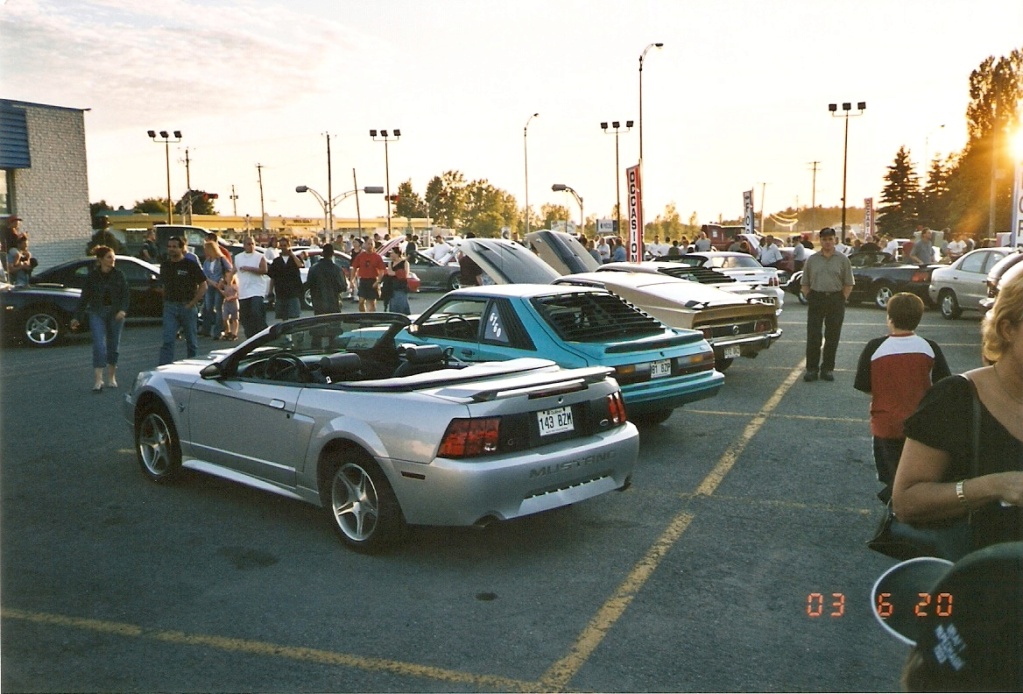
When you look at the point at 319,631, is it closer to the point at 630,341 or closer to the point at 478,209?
the point at 630,341

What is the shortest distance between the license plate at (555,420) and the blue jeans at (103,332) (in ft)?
23.8

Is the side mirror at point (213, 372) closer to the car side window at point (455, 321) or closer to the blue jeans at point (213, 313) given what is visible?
the car side window at point (455, 321)

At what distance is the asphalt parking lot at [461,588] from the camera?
3.72 metres

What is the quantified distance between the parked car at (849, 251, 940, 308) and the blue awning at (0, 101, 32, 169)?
26198mm

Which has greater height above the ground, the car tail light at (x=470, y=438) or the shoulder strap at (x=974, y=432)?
the shoulder strap at (x=974, y=432)

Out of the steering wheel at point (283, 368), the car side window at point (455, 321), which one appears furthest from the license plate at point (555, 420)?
the car side window at point (455, 321)

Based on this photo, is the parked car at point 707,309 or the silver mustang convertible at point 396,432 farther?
the parked car at point 707,309

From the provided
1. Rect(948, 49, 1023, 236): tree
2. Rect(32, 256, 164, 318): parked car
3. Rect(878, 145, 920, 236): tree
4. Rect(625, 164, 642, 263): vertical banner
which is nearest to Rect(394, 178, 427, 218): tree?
Rect(878, 145, 920, 236): tree

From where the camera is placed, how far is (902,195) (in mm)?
77812

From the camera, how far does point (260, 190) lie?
Answer: 112438 mm

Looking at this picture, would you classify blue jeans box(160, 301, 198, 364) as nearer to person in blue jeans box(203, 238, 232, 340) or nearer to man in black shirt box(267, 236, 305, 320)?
man in black shirt box(267, 236, 305, 320)

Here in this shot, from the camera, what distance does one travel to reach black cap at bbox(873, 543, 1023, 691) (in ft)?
4.67

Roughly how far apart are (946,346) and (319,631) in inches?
499

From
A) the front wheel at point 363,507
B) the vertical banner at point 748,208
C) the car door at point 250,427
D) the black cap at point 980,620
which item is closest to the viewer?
the black cap at point 980,620
